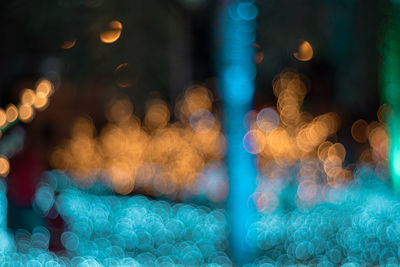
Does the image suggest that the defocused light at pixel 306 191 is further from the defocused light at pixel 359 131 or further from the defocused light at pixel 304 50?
the defocused light at pixel 359 131

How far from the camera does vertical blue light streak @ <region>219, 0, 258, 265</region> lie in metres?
1.95

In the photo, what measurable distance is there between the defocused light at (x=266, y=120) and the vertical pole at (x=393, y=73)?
5390mm

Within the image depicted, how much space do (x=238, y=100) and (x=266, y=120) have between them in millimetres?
6780

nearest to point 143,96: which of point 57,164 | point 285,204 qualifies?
point 285,204

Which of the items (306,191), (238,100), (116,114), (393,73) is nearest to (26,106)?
(238,100)

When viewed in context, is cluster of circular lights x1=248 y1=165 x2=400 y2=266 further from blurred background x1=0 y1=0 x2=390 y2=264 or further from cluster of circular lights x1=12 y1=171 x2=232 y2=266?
blurred background x1=0 y1=0 x2=390 y2=264

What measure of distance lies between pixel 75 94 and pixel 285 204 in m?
6.78

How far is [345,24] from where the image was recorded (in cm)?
281

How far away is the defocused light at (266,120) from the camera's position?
8.51m

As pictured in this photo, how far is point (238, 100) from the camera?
6.58 feet

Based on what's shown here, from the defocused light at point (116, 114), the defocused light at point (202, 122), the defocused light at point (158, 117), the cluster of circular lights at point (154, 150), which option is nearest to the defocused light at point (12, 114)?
the cluster of circular lights at point (154, 150)

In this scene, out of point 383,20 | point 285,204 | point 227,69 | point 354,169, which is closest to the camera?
point 227,69

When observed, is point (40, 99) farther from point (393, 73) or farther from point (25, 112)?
point (393, 73)

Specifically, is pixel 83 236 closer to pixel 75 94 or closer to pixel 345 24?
pixel 345 24
